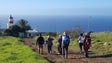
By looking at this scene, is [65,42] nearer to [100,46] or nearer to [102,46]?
[102,46]

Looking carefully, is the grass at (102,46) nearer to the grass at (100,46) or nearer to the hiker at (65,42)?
the grass at (100,46)

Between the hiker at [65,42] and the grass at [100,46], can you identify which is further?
the grass at [100,46]

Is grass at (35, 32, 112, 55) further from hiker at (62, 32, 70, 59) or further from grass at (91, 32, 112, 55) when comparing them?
hiker at (62, 32, 70, 59)

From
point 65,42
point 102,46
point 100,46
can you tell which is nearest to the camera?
point 65,42

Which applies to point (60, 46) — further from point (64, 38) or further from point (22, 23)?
point (22, 23)

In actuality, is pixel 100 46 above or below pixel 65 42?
below

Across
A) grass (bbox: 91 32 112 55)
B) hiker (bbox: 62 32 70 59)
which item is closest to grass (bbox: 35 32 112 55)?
grass (bbox: 91 32 112 55)

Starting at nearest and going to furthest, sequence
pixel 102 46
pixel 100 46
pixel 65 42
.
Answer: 1. pixel 65 42
2. pixel 102 46
3. pixel 100 46

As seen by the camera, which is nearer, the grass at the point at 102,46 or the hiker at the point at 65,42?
the hiker at the point at 65,42

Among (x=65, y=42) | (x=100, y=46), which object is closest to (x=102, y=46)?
(x=100, y=46)

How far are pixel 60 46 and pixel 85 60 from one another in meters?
5.85

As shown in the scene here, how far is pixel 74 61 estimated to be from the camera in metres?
28.3

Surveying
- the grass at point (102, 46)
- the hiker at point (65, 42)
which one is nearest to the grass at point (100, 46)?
the grass at point (102, 46)

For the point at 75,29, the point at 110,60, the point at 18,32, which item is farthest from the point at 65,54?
the point at 18,32
